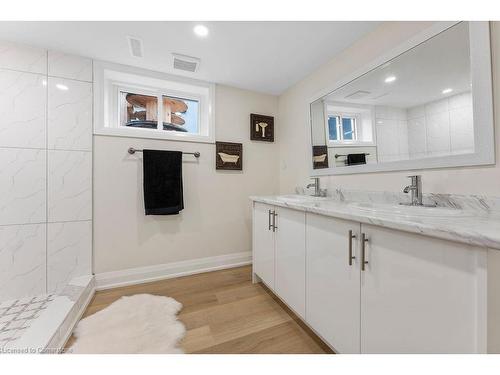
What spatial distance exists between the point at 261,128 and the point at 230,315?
6.10 ft

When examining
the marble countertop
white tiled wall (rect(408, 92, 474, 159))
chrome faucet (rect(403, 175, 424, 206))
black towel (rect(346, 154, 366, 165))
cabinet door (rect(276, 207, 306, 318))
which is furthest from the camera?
black towel (rect(346, 154, 366, 165))

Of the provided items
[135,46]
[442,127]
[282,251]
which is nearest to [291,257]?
[282,251]

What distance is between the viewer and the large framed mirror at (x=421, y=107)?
915 millimetres

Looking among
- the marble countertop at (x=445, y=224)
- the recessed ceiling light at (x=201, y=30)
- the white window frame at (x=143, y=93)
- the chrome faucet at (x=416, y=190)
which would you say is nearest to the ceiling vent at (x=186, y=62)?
the white window frame at (x=143, y=93)

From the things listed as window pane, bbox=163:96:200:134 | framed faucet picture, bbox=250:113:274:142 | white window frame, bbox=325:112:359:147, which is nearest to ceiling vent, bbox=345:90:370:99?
white window frame, bbox=325:112:359:147

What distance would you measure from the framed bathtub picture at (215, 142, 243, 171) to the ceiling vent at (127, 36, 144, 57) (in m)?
0.97

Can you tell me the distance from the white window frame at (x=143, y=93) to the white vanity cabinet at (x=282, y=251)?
3.55 feet

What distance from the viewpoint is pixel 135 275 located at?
73.3 inches

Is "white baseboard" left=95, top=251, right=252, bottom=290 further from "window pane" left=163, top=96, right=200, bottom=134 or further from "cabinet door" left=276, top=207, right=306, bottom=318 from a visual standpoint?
"window pane" left=163, top=96, right=200, bottom=134

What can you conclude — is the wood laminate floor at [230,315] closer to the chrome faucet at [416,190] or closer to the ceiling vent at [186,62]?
the chrome faucet at [416,190]

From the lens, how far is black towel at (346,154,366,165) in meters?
1.47

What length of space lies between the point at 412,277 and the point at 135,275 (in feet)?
6.72

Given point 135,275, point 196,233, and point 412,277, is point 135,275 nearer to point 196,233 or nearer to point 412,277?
point 196,233

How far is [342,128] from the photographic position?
1.65 meters
